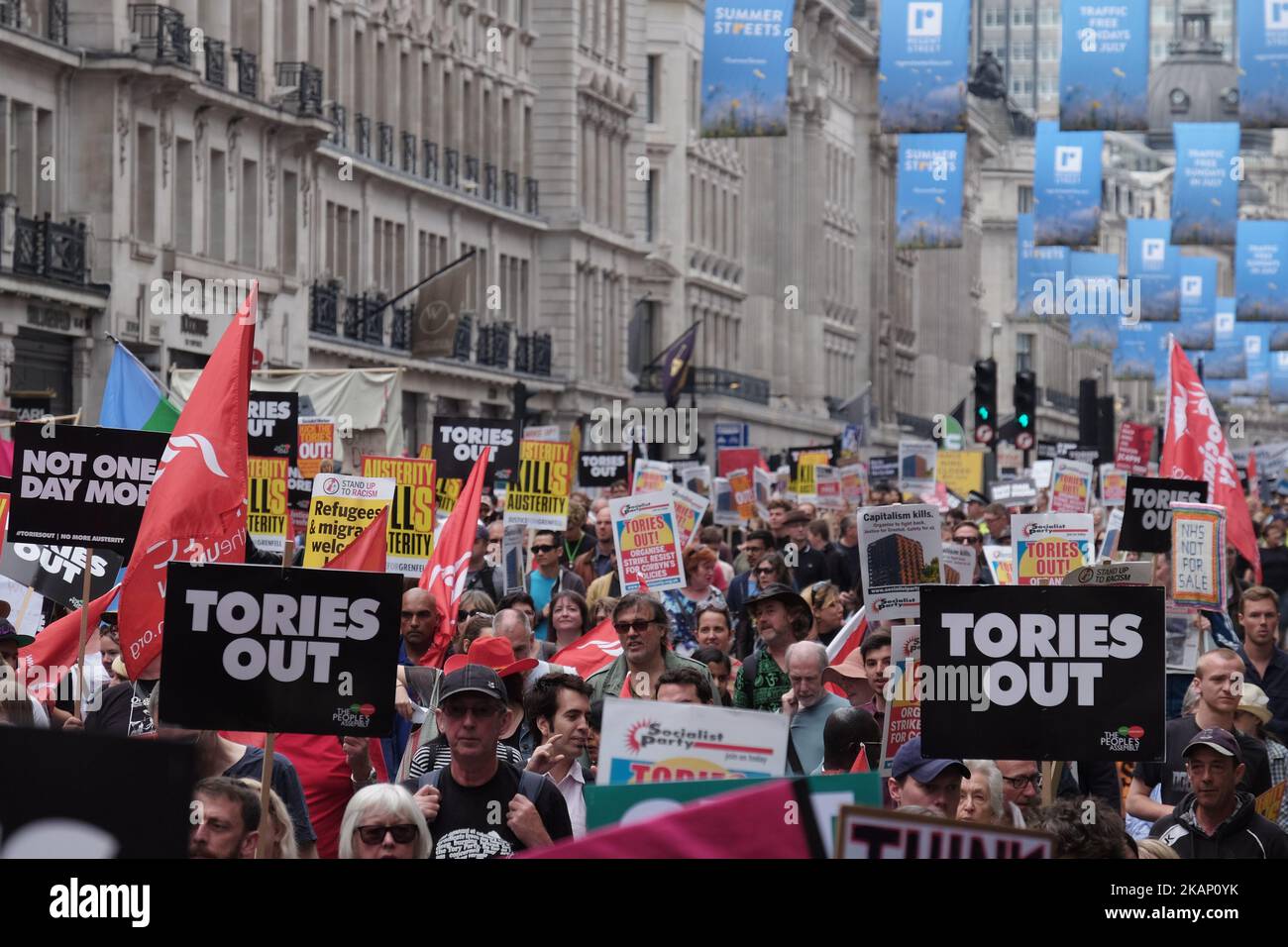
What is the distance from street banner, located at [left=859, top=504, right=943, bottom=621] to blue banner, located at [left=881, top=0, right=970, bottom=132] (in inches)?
660

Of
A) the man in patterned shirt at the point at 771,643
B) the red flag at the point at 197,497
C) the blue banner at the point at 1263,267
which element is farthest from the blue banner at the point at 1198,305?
the red flag at the point at 197,497

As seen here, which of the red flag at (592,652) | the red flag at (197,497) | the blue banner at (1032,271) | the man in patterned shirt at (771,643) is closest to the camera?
the red flag at (197,497)

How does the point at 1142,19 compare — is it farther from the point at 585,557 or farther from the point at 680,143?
the point at 680,143

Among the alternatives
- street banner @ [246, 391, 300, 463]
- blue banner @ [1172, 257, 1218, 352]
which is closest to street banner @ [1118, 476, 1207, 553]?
street banner @ [246, 391, 300, 463]

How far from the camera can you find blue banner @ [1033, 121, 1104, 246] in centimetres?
4181

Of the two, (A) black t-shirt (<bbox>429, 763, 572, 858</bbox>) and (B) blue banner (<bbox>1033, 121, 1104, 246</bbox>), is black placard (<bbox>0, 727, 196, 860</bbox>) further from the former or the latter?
(B) blue banner (<bbox>1033, 121, 1104, 246</bbox>)

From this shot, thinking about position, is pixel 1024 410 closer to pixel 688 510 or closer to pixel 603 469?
pixel 603 469

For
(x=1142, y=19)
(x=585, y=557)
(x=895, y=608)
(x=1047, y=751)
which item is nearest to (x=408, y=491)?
(x=585, y=557)

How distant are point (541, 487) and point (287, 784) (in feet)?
39.8

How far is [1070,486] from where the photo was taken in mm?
25984

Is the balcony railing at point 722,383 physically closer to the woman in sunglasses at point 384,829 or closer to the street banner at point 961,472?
the street banner at point 961,472

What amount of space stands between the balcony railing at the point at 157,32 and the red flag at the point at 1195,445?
18997 mm

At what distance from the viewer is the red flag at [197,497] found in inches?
413
